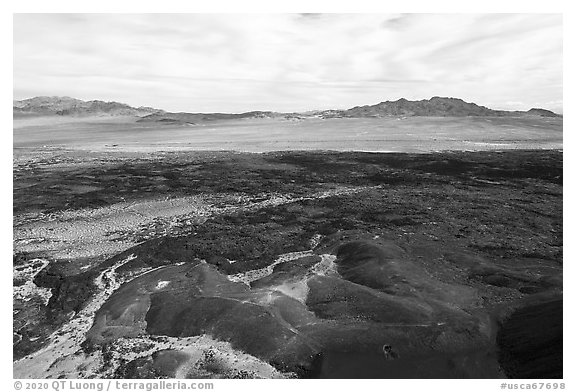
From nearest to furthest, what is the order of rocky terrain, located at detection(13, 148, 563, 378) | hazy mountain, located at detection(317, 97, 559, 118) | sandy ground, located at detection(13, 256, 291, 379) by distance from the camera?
1. sandy ground, located at detection(13, 256, 291, 379)
2. rocky terrain, located at detection(13, 148, 563, 378)
3. hazy mountain, located at detection(317, 97, 559, 118)

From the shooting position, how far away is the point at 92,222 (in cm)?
2803

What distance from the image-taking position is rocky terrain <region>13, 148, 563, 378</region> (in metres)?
13.6

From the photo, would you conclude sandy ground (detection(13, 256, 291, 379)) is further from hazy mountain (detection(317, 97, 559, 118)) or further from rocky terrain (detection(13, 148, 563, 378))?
hazy mountain (detection(317, 97, 559, 118))

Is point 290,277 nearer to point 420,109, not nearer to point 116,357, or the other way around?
point 116,357

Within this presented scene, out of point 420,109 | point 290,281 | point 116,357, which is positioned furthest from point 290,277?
point 420,109

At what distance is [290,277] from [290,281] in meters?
0.39

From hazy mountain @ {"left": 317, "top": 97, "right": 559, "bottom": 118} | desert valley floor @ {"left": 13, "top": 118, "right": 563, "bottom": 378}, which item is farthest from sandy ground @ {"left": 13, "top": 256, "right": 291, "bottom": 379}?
hazy mountain @ {"left": 317, "top": 97, "right": 559, "bottom": 118}

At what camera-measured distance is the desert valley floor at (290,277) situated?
13.7m

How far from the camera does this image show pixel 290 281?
723 inches

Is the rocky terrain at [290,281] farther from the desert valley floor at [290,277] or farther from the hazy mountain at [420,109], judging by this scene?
the hazy mountain at [420,109]

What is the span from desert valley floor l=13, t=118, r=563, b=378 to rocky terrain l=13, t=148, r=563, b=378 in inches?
3.1

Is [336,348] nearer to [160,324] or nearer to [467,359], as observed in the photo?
[467,359]

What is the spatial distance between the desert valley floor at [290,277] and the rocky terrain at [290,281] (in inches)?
3.1

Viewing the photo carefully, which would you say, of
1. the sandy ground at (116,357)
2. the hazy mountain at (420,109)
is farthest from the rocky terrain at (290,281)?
the hazy mountain at (420,109)
